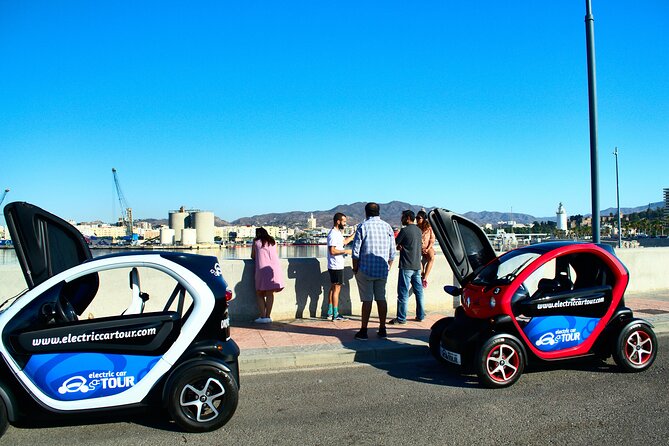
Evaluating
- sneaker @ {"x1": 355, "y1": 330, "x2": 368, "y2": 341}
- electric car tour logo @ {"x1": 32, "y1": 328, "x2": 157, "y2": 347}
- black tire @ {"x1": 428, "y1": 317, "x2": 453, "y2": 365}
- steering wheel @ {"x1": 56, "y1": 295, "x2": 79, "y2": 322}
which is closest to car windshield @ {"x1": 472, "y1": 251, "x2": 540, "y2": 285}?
black tire @ {"x1": 428, "y1": 317, "x2": 453, "y2": 365}

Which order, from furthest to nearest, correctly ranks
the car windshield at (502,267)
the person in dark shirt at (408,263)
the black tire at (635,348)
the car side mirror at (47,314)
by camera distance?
the person in dark shirt at (408,263)
the car windshield at (502,267)
the black tire at (635,348)
the car side mirror at (47,314)

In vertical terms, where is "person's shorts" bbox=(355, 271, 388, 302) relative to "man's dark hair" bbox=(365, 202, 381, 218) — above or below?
below

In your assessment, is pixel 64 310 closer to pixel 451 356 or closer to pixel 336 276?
pixel 451 356

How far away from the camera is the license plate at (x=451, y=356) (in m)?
5.82

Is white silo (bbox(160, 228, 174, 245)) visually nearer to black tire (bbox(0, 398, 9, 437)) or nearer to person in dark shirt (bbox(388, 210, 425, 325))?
person in dark shirt (bbox(388, 210, 425, 325))

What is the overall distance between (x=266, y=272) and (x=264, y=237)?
23.9 inches

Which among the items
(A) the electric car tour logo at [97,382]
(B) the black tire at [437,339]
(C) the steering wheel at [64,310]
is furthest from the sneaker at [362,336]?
(C) the steering wheel at [64,310]

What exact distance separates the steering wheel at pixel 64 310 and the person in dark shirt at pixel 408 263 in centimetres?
527

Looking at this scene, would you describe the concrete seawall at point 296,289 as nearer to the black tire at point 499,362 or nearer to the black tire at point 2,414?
the black tire at point 499,362

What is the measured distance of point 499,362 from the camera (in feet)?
18.3

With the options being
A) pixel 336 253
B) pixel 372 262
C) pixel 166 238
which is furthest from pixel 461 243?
pixel 166 238

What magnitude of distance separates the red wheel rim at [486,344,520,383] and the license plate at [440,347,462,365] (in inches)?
14.6

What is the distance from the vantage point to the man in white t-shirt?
8.91 m

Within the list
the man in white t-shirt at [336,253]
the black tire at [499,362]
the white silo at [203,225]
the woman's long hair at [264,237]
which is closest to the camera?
the black tire at [499,362]
